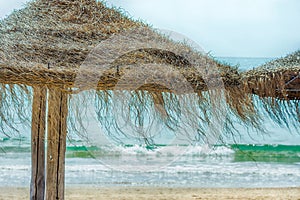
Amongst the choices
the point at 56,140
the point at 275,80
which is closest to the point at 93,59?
the point at 56,140

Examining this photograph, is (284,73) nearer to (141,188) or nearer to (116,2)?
(116,2)

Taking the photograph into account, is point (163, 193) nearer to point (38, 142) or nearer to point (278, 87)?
point (38, 142)

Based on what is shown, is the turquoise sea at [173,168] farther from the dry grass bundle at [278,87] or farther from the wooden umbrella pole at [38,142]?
the dry grass bundle at [278,87]

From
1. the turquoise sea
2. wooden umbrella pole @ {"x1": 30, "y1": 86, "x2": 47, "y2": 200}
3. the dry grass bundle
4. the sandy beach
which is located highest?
the dry grass bundle

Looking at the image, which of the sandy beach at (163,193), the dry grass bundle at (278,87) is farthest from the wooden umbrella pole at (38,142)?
the sandy beach at (163,193)

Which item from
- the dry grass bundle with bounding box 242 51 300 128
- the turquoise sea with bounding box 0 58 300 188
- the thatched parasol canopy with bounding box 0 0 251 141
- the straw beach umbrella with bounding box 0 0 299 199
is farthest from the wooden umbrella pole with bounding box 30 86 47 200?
the turquoise sea with bounding box 0 58 300 188

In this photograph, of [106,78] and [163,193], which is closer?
[106,78]

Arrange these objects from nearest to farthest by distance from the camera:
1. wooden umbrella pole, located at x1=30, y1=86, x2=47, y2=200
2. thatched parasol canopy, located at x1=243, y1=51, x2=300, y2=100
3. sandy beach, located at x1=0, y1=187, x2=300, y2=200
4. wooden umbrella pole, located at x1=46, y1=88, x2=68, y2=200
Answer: thatched parasol canopy, located at x1=243, y1=51, x2=300, y2=100, wooden umbrella pole, located at x1=46, y1=88, x2=68, y2=200, wooden umbrella pole, located at x1=30, y1=86, x2=47, y2=200, sandy beach, located at x1=0, y1=187, x2=300, y2=200

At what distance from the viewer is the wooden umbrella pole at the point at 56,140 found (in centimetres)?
468

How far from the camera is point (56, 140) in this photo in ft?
15.4

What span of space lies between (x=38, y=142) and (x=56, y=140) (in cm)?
40

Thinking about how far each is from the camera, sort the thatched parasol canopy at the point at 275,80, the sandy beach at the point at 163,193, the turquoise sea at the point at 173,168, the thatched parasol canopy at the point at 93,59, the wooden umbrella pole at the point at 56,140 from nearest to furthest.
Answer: the thatched parasol canopy at the point at 93,59, the thatched parasol canopy at the point at 275,80, the wooden umbrella pole at the point at 56,140, the sandy beach at the point at 163,193, the turquoise sea at the point at 173,168

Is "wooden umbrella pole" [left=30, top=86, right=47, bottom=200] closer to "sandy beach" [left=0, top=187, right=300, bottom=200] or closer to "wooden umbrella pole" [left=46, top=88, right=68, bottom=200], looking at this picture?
"wooden umbrella pole" [left=46, top=88, right=68, bottom=200]

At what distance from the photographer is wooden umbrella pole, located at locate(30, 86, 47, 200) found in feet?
15.9
